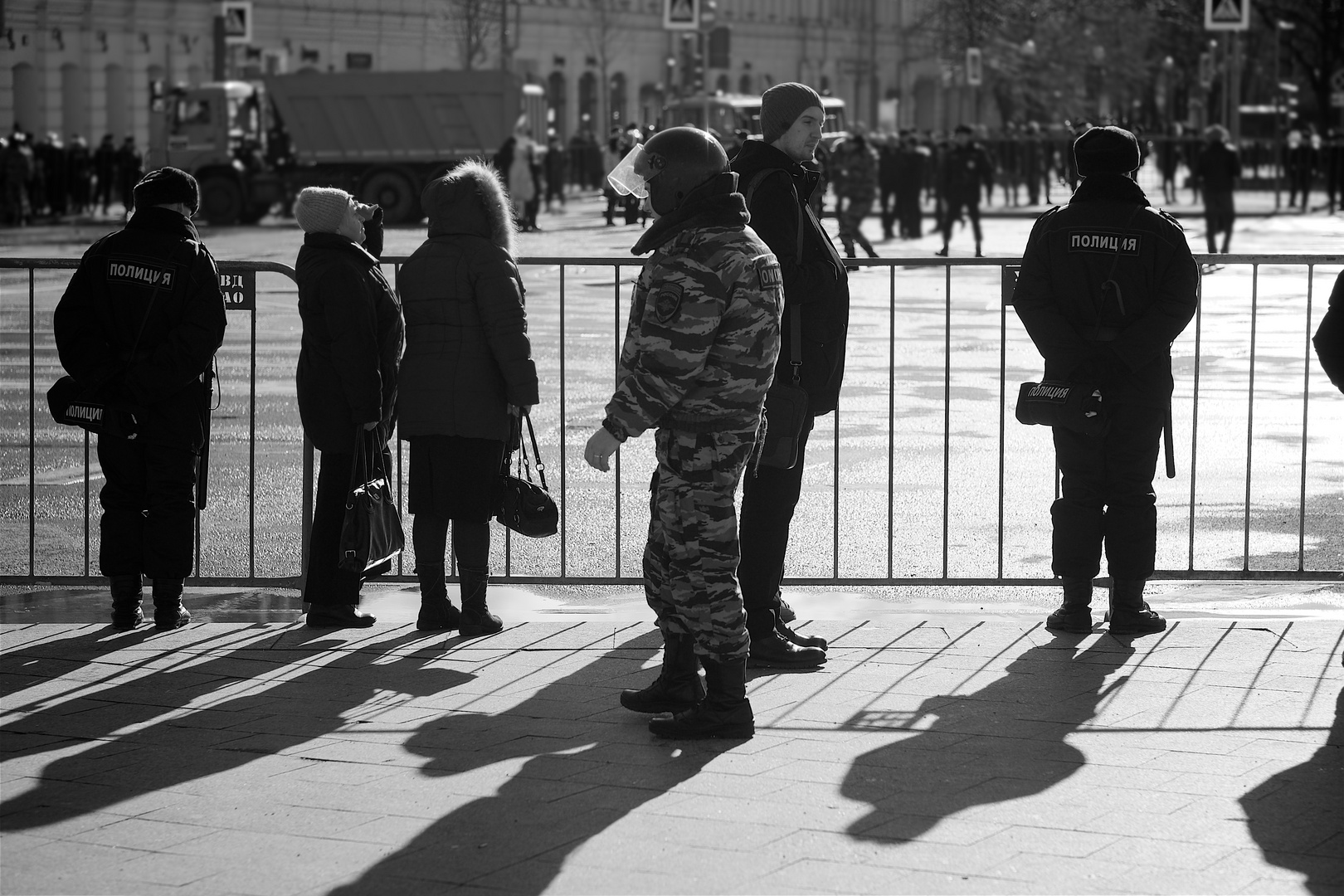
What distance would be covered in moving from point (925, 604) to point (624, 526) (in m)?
2.18

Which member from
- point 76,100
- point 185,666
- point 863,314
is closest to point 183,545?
point 185,666

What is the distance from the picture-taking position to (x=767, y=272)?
5438 millimetres

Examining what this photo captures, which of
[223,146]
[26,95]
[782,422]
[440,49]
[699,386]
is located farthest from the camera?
[440,49]

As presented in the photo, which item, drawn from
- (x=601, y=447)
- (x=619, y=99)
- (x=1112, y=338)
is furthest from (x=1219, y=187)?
(x=619, y=99)

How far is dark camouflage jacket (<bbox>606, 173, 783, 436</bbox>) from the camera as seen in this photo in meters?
5.31

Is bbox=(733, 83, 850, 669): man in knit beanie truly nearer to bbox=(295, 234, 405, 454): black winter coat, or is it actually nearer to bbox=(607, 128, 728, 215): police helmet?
bbox=(607, 128, 728, 215): police helmet

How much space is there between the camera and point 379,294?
6.80m

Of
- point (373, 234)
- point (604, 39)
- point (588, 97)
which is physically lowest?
point (373, 234)

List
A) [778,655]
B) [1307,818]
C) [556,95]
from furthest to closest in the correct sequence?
[556,95], [778,655], [1307,818]

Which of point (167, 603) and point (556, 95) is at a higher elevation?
point (556, 95)

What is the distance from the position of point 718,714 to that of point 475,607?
1.56m

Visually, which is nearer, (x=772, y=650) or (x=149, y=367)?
(x=772, y=650)

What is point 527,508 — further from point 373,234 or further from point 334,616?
point 373,234

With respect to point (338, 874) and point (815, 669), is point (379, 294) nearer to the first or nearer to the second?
point (815, 669)
